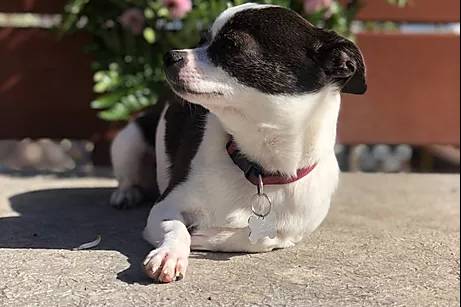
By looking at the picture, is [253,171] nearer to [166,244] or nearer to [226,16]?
[166,244]

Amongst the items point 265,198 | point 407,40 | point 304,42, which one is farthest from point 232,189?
point 407,40

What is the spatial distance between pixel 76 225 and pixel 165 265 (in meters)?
0.82

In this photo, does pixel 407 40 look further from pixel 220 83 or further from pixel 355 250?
pixel 220 83

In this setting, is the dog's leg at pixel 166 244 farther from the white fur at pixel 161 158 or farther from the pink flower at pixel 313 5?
the pink flower at pixel 313 5

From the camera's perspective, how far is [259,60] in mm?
2264

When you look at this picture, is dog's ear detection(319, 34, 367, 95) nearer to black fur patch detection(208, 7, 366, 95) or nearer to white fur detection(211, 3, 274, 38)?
black fur patch detection(208, 7, 366, 95)

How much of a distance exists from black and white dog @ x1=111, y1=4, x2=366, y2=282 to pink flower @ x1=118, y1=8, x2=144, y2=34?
1.33 meters

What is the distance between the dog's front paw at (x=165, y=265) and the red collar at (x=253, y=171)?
37 centimetres

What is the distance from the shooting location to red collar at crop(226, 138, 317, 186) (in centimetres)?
240

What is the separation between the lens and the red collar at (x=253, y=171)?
240 centimetres

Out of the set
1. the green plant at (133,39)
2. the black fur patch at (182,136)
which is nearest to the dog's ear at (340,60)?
the black fur patch at (182,136)

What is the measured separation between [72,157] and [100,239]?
10.4ft

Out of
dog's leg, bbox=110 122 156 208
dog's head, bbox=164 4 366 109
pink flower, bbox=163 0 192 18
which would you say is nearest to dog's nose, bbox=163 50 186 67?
dog's head, bbox=164 4 366 109

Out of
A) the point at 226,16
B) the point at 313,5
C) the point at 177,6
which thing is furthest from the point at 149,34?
the point at 226,16
